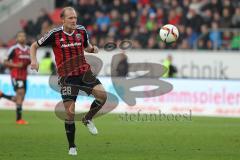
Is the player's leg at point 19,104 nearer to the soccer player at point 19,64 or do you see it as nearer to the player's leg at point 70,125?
the soccer player at point 19,64

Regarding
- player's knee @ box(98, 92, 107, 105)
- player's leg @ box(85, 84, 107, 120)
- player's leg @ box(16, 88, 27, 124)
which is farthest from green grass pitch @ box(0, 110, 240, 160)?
player's knee @ box(98, 92, 107, 105)

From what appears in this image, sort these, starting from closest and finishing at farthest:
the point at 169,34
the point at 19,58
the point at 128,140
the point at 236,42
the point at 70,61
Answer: the point at 70,61 < the point at 169,34 < the point at 128,140 < the point at 19,58 < the point at 236,42

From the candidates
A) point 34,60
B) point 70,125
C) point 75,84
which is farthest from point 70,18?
point 70,125

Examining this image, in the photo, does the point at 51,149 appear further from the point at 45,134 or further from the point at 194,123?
the point at 194,123

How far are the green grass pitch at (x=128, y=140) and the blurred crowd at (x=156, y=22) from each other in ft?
22.7

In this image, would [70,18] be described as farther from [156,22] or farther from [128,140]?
[156,22]

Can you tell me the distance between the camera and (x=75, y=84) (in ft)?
41.2

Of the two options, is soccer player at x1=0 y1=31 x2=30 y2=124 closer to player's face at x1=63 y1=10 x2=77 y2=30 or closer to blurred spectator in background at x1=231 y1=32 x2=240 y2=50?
player's face at x1=63 y1=10 x2=77 y2=30

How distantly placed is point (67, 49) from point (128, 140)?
3160 mm

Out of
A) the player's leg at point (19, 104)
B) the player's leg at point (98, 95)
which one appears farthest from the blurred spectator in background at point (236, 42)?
the player's leg at point (98, 95)

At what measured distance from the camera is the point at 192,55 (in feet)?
89.2

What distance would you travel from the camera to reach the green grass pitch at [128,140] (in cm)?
1212

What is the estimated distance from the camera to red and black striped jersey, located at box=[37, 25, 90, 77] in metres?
12.5

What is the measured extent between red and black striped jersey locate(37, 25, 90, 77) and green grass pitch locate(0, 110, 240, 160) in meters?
1.55
